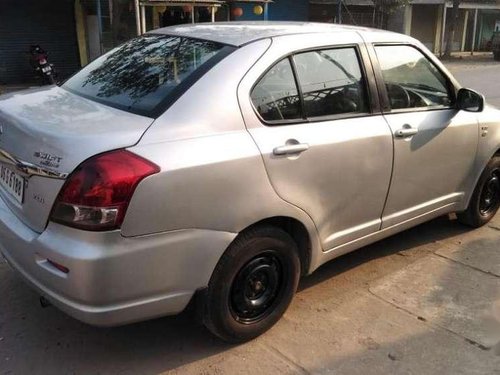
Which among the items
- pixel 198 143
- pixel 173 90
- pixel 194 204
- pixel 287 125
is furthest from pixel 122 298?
pixel 287 125

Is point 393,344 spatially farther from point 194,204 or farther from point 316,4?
point 316,4

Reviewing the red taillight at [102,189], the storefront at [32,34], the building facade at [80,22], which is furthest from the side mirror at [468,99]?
the storefront at [32,34]

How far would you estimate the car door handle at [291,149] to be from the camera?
2971mm

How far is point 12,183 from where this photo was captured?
2.97 meters

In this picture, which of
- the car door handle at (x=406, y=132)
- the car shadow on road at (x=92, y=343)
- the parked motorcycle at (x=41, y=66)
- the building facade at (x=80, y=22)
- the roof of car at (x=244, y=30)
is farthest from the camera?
the building facade at (x=80, y=22)

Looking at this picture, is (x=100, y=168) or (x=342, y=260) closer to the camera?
(x=100, y=168)

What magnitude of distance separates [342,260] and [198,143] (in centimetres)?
193

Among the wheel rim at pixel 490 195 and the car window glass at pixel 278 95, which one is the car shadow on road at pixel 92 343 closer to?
the car window glass at pixel 278 95

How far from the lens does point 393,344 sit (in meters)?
3.19

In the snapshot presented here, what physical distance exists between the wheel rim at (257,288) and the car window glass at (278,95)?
2.48 ft


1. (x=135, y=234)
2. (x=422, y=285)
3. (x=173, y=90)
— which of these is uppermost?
(x=173, y=90)

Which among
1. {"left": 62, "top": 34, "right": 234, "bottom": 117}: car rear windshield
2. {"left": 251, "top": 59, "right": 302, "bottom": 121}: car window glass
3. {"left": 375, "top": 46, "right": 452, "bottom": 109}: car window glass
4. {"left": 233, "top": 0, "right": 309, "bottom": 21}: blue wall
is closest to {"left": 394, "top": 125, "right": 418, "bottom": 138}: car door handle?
{"left": 375, "top": 46, "right": 452, "bottom": 109}: car window glass

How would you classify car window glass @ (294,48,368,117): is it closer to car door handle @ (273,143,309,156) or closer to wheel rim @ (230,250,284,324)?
car door handle @ (273,143,309,156)

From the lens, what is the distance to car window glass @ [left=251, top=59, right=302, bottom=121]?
3027mm
